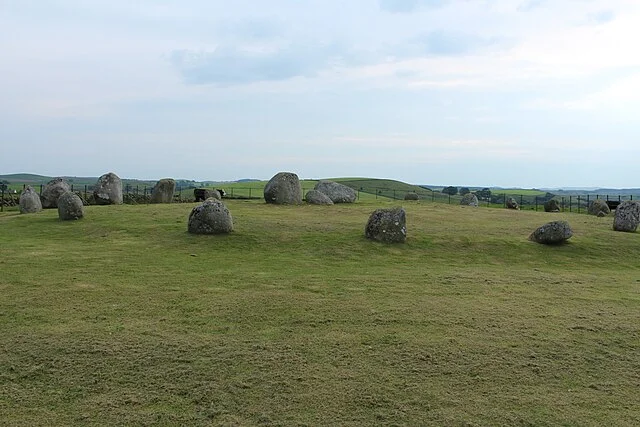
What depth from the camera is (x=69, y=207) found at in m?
23.2

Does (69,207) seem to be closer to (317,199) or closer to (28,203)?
(28,203)

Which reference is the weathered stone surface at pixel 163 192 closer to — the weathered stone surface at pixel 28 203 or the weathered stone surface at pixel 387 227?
the weathered stone surface at pixel 28 203

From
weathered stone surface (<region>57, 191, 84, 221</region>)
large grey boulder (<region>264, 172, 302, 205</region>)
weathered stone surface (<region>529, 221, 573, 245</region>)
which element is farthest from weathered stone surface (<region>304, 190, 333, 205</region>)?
weathered stone surface (<region>529, 221, 573, 245</region>)

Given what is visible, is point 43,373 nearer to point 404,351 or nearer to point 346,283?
point 404,351

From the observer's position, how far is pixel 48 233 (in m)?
20.5

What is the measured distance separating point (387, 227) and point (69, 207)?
13.7m

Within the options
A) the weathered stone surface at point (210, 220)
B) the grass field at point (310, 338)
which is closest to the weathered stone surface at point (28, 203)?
the grass field at point (310, 338)

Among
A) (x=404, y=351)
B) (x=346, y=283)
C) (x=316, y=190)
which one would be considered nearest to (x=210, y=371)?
(x=404, y=351)

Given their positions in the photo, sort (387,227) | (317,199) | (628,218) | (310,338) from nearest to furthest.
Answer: (310,338) → (387,227) → (628,218) → (317,199)

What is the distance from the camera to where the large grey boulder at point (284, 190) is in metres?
31.5

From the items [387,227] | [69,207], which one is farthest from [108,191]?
[387,227]

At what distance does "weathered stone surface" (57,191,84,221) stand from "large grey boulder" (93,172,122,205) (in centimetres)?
1037

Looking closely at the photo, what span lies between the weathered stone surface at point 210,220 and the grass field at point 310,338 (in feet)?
7.59

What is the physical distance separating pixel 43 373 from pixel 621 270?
16134 millimetres
